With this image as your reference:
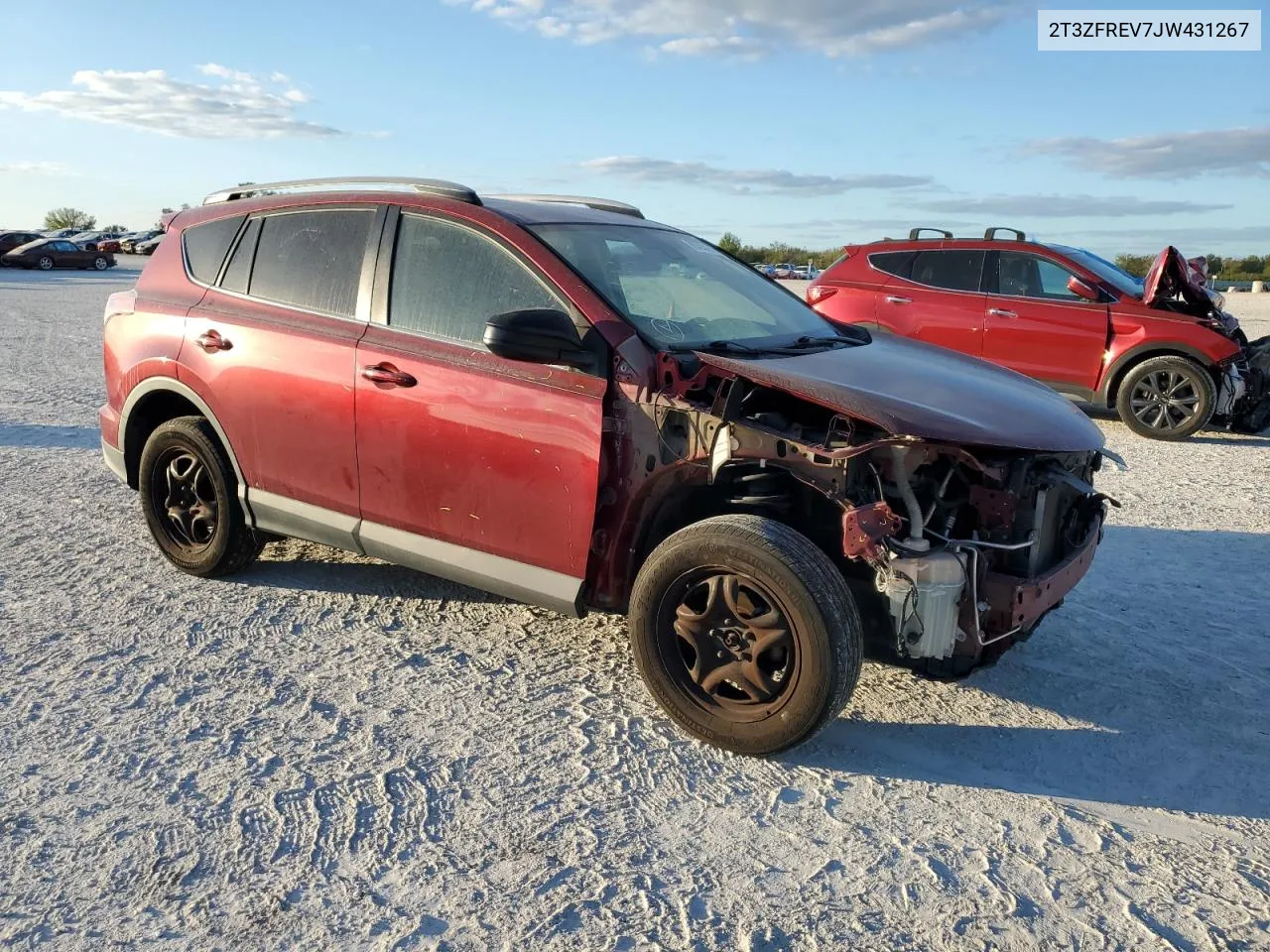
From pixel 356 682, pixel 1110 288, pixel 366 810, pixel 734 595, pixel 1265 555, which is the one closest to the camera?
pixel 366 810

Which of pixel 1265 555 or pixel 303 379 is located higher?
pixel 303 379

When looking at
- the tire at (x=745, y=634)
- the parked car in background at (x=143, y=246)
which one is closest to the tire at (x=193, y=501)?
the tire at (x=745, y=634)

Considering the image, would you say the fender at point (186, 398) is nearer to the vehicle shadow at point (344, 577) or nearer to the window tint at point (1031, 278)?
the vehicle shadow at point (344, 577)

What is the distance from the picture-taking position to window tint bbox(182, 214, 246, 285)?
5129 millimetres

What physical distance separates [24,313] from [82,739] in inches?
779

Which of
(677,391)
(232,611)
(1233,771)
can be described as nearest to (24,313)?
(232,611)

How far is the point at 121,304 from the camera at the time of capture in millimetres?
5465

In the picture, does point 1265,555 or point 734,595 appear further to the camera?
point 1265,555

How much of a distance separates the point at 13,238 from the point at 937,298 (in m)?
43.5

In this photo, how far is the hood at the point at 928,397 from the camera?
3.40 meters

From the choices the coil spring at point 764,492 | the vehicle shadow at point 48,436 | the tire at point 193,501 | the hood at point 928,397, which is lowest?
the vehicle shadow at point 48,436

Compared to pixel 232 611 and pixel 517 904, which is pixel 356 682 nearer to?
pixel 232 611

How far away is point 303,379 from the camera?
4.52 meters

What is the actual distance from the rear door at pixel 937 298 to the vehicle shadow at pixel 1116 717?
543cm
